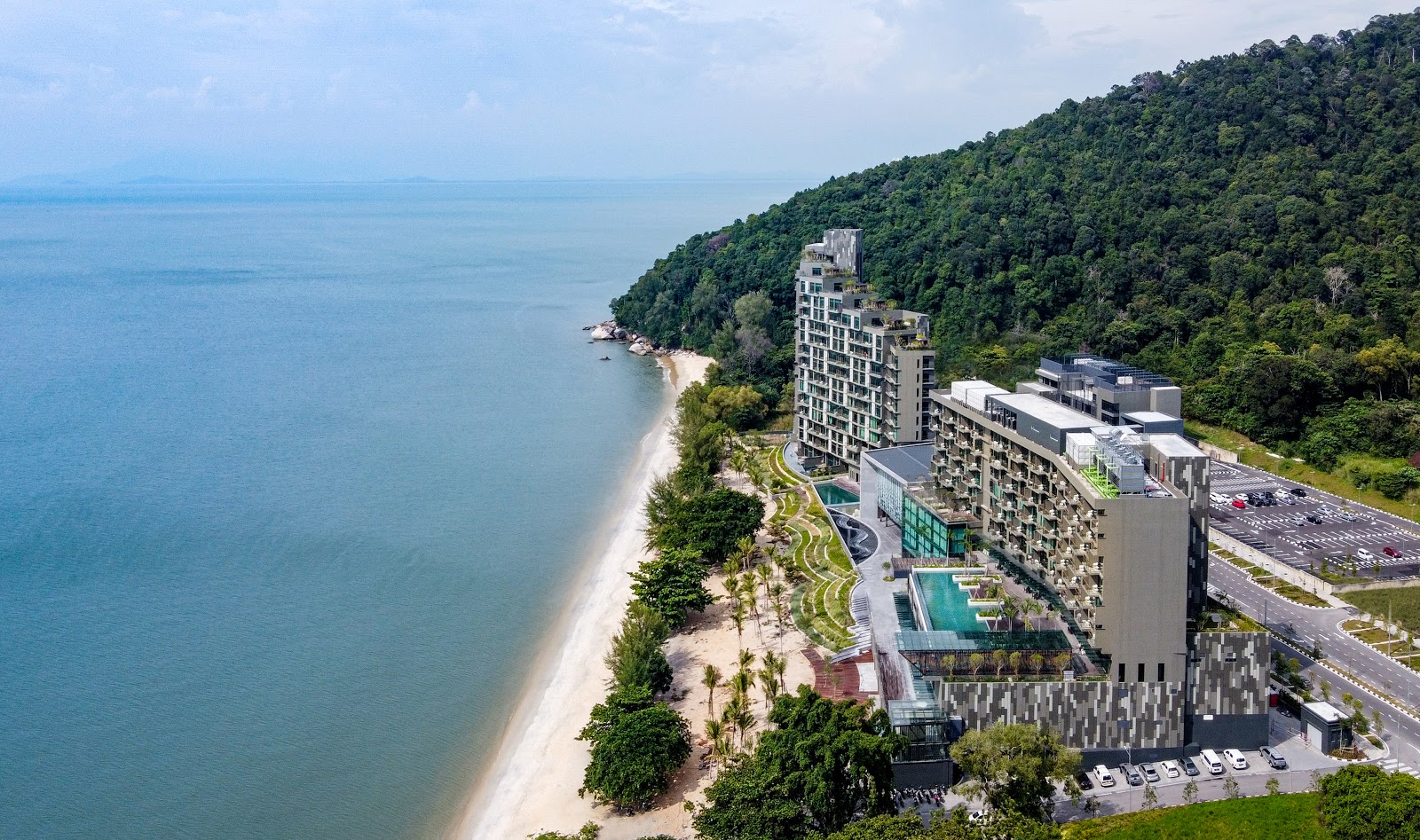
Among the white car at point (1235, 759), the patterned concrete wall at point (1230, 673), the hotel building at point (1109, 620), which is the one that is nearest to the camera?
the hotel building at point (1109, 620)

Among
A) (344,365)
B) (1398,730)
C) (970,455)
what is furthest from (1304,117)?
(344,365)

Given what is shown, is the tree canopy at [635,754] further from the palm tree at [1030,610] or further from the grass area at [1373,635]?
the grass area at [1373,635]

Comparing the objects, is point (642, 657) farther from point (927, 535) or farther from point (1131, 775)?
point (1131, 775)

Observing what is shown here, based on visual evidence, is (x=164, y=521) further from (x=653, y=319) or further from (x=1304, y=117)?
(x=1304, y=117)

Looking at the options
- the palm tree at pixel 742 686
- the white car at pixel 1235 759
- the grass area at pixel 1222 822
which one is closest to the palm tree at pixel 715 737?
the palm tree at pixel 742 686

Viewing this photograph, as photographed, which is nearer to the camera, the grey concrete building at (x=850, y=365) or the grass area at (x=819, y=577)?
the grass area at (x=819, y=577)

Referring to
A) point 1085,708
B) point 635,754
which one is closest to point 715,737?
point 635,754

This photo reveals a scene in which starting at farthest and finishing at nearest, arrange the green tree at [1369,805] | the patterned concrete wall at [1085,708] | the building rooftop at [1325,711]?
the building rooftop at [1325,711]
the patterned concrete wall at [1085,708]
the green tree at [1369,805]
